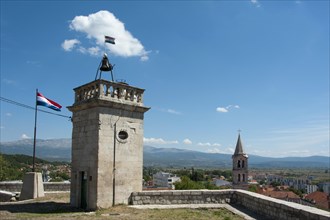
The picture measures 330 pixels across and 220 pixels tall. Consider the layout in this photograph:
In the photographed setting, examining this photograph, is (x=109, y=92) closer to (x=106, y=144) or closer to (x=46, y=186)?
(x=106, y=144)

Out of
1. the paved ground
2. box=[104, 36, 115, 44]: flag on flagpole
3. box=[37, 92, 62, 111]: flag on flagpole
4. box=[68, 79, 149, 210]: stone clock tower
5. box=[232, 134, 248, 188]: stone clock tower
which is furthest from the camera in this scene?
box=[232, 134, 248, 188]: stone clock tower

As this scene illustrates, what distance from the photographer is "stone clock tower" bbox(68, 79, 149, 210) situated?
40.7 ft

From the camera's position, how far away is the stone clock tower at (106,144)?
12391mm

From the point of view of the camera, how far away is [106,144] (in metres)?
12.5

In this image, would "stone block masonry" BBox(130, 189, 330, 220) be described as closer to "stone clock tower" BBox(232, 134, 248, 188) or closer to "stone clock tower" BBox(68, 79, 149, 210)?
"stone clock tower" BBox(68, 79, 149, 210)

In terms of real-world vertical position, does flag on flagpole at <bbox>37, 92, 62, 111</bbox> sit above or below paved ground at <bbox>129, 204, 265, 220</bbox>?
above

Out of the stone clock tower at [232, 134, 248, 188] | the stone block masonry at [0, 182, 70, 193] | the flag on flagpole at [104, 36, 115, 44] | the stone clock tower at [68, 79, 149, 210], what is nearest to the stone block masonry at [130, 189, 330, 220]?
the stone clock tower at [68, 79, 149, 210]

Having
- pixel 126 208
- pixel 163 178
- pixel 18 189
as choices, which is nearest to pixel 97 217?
pixel 126 208

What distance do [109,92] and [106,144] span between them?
191 cm

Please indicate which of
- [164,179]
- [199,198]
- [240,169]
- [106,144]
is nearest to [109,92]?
[106,144]

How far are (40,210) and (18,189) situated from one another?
22.5ft

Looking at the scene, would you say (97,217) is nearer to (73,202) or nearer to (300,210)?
(73,202)

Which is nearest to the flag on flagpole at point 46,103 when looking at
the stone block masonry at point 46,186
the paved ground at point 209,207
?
the stone block masonry at point 46,186

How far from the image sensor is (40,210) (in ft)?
39.5
